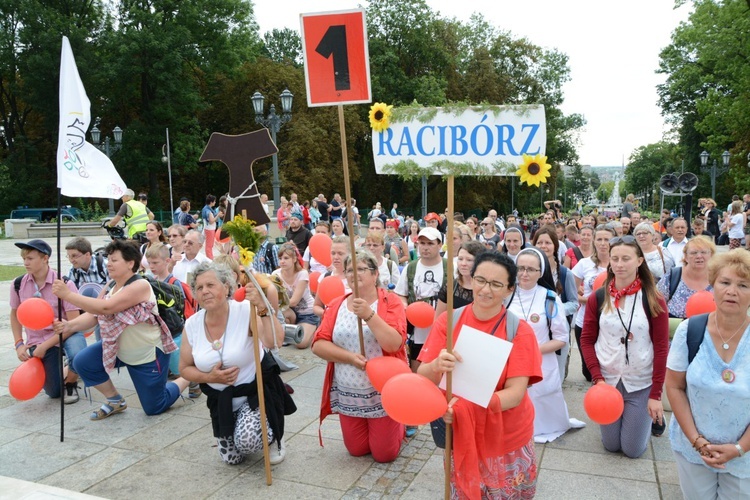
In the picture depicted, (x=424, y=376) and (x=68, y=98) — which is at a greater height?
(x=68, y=98)

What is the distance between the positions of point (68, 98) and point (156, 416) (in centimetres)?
299

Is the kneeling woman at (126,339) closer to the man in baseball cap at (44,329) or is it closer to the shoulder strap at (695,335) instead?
the man in baseball cap at (44,329)

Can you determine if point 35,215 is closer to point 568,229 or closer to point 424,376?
point 568,229

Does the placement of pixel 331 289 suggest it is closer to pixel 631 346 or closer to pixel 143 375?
pixel 143 375

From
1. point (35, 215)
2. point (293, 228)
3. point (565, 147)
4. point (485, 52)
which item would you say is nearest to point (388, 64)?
point (485, 52)

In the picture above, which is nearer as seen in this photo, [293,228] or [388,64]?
[293,228]

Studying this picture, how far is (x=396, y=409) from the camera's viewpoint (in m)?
3.08

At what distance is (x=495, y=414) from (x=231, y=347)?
87.1 inches

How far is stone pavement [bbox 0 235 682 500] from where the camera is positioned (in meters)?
3.97

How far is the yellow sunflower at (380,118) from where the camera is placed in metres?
3.60

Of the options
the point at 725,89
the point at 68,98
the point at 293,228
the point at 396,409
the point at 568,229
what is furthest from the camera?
the point at 725,89

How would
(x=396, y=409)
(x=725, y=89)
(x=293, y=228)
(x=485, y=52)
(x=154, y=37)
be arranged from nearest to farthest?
(x=396, y=409) → (x=293, y=228) → (x=154, y=37) → (x=725, y=89) → (x=485, y=52)

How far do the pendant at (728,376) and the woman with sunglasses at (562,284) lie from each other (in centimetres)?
189

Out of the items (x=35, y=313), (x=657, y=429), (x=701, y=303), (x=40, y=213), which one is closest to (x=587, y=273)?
(x=701, y=303)
